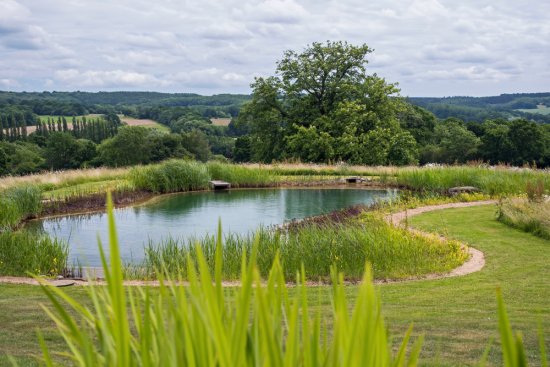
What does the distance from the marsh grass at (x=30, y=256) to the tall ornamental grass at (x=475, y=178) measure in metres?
12.7

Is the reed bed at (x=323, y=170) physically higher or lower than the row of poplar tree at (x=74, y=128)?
lower

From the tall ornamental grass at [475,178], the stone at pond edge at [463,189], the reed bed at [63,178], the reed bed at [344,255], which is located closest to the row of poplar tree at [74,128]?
the reed bed at [63,178]

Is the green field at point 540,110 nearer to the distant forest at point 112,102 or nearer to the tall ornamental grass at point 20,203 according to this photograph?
the distant forest at point 112,102

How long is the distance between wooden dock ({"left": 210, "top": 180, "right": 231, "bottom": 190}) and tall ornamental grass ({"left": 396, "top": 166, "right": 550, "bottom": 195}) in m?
6.13

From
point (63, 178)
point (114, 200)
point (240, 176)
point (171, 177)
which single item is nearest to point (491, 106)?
point (240, 176)

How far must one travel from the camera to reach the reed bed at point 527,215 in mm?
11587

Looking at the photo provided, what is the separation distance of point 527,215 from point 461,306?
6550 mm

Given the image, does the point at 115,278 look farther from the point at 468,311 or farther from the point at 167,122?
the point at 167,122

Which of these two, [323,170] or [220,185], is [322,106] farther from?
[220,185]

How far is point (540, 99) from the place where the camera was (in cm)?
11131

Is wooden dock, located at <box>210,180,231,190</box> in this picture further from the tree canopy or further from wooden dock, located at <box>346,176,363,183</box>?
the tree canopy

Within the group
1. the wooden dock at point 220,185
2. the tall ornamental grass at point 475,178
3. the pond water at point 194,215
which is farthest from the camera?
the wooden dock at point 220,185

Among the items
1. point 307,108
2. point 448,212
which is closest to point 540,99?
point 307,108

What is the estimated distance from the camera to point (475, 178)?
63.9ft
